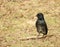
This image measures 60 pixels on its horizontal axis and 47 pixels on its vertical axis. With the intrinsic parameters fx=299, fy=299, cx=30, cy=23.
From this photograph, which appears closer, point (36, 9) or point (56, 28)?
point (56, 28)

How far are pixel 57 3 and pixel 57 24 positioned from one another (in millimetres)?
2742

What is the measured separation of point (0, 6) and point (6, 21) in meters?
2.00

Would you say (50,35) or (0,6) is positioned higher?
(0,6)

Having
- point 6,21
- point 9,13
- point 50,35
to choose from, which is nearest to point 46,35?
point 50,35

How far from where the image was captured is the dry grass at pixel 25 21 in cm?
925

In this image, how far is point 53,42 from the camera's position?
9211 millimetres

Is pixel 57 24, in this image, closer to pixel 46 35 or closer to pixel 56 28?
pixel 56 28

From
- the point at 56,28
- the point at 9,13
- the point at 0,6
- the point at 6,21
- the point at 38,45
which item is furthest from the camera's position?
the point at 0,6

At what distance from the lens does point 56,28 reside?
10.4 m

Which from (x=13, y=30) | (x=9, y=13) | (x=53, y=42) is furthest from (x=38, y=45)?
(x=9, y=13)

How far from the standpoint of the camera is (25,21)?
11.2 metres

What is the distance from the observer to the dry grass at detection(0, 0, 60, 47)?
925 centimetres

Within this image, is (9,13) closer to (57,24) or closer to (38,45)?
(57,24)

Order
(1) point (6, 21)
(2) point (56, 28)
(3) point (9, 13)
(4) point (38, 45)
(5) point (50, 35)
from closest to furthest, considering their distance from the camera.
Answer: (4) point (38, 45), (5) point (50, 35), (2) point (56, 28), (1) point (6, 21), (3) point (9, 13)
